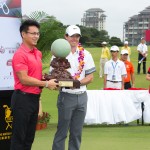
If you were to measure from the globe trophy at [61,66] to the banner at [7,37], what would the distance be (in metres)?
0.85

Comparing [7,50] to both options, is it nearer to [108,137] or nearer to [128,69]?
[108,137]

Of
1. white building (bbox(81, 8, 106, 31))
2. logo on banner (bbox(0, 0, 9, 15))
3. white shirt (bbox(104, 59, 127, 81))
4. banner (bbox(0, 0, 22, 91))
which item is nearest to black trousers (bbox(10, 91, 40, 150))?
banner (bbox(0, 0, 22, 91))

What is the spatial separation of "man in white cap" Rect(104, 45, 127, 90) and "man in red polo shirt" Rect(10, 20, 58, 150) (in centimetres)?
574

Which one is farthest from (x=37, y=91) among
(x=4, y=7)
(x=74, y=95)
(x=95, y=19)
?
(x=95, y=19)

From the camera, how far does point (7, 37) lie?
6.72 m

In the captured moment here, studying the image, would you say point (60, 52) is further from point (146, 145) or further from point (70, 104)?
point (146, 145)

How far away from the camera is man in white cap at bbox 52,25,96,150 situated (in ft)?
21.0

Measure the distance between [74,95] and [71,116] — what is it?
0.27 meters

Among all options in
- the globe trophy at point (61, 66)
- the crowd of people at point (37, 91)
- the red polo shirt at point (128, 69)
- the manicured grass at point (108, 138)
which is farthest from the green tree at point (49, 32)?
the globe trophy at point (61, 66)

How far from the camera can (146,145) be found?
8.66 m

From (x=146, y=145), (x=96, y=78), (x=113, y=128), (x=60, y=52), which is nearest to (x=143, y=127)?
(x=113, y=128)

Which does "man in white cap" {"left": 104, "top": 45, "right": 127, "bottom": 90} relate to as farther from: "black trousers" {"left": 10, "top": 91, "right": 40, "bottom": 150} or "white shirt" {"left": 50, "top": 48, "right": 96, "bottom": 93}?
"black trousers" {"left": 10, "top": 91, "right": 40, "bottom": 150}

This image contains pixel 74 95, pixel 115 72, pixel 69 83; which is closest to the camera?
pixel 69 83

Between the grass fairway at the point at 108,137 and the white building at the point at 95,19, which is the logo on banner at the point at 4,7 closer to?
the grass fairway at the point at 108,137
